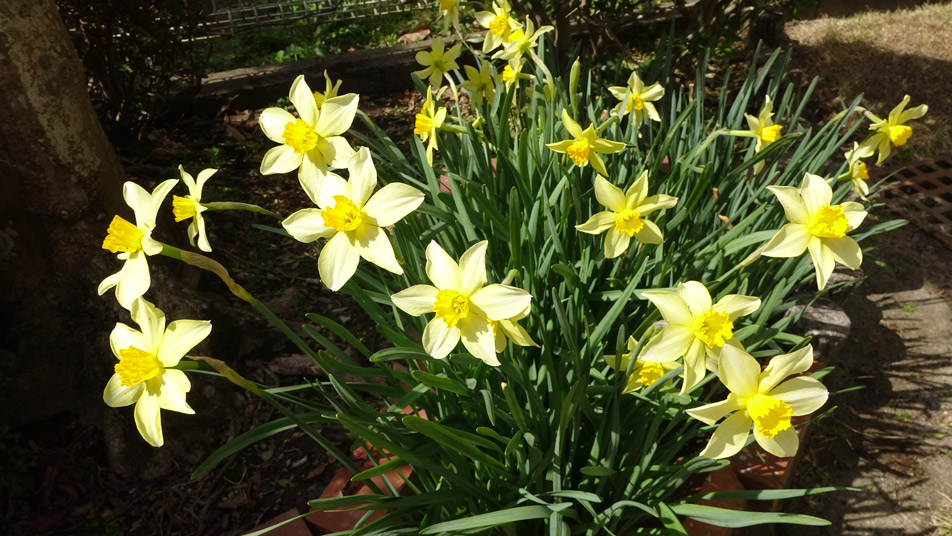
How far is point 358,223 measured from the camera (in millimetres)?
1207

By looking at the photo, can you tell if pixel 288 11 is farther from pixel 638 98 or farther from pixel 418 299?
pixel 418 299

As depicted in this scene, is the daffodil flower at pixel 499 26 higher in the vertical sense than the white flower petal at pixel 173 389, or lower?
higher

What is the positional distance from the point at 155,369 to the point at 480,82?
151 centimetres

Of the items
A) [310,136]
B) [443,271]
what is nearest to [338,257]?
[443,271]

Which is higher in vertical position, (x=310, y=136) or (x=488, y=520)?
(x=310, y=136)

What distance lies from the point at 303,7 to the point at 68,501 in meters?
3.97

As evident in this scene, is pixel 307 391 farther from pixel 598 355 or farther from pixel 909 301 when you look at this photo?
pixel 909 301

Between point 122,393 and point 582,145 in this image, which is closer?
point 122,393

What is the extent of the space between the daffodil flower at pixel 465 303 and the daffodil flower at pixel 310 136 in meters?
0.34

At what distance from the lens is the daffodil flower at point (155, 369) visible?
1116 millimetres

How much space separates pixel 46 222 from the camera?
2.08 metres

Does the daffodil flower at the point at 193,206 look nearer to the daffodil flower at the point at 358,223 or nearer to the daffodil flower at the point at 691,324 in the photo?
the daffodil flower at the point at 358,223

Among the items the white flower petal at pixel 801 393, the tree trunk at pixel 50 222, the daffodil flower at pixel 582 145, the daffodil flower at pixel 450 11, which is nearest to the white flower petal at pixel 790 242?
the white flower petal at pixel 801 393

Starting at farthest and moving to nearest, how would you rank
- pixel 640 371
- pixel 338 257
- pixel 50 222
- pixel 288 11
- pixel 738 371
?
pixel 288 11
pixel 50 222
pixel 640 371
pixel 338 257
pixel 738 371
